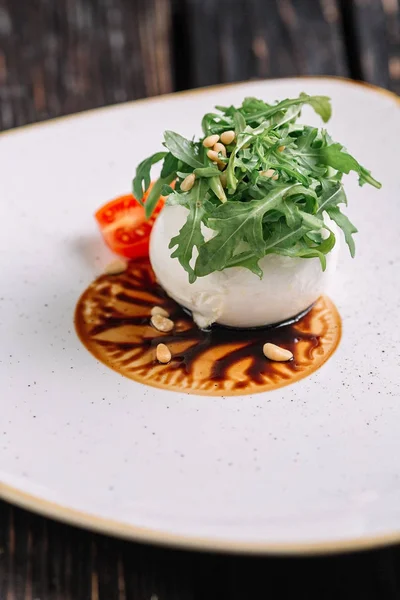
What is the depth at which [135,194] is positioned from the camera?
11.6ft

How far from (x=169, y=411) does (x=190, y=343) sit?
41 centimetres

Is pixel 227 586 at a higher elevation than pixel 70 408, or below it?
below

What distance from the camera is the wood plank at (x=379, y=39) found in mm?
5448

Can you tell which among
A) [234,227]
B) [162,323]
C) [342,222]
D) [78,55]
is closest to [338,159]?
[342,222]

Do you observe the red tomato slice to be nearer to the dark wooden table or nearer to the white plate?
the white plate

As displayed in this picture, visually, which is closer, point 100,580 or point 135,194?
point 100,580

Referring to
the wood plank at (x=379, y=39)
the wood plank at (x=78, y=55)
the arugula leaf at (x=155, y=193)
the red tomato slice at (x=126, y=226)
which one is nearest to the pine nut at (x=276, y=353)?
the arugula leaf at (x=155, y=193)

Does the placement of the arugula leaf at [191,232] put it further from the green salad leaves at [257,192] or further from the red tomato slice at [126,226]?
the red tomato slice at [126,226]

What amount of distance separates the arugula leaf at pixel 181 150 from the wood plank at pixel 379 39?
2.46m

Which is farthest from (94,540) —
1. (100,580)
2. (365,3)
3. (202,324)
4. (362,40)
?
(365,3)

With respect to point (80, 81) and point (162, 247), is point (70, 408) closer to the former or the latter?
point (162, 247)

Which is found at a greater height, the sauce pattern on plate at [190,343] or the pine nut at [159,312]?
the pine nut at [159,312]

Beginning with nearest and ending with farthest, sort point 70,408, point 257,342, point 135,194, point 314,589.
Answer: point 314,589 → point 70,408 → point 257,342 → point 135,194

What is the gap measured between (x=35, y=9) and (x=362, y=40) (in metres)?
2.12
